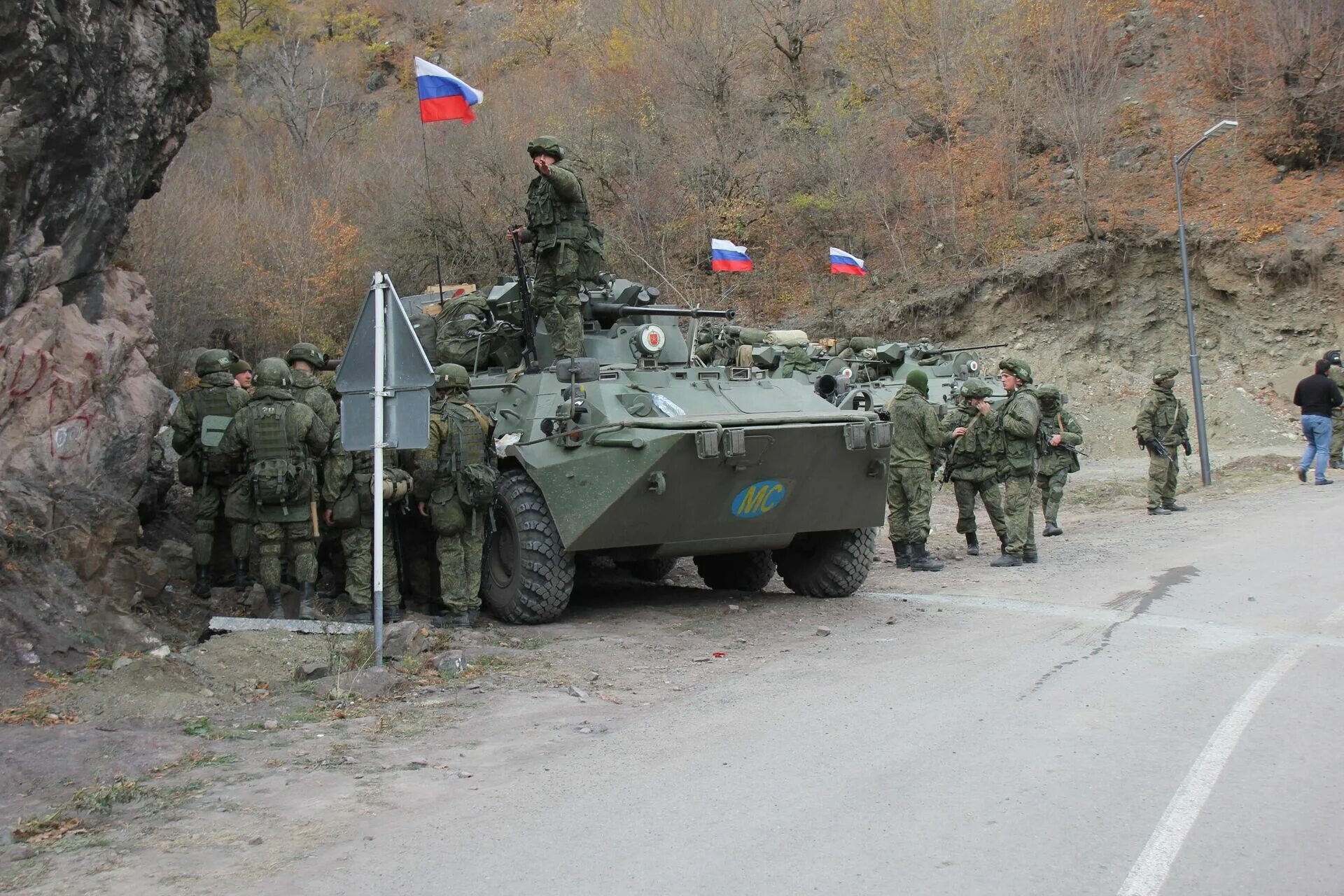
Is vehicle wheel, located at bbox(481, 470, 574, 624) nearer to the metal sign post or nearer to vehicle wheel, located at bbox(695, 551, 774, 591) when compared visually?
the metal sign post

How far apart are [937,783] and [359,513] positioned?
5365mm

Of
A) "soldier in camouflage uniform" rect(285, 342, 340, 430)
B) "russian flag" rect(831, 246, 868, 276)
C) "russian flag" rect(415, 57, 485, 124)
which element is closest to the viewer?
"soldier in camouflage uniform" rect(285, 342, 340, 430)

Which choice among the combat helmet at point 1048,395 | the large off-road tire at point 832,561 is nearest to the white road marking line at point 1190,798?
the large off-road tire at point 832,561

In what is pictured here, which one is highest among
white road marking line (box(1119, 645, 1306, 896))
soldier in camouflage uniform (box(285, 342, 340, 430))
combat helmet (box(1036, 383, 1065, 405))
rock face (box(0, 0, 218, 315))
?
rock face (box(0, 0, 218, 315))

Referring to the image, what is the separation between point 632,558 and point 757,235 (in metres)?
26.5

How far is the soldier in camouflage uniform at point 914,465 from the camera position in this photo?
1204cm

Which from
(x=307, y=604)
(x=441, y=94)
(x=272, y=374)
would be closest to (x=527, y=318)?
(x=272, y=374)

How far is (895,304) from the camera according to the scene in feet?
101

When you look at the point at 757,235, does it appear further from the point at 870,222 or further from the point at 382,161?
the point at 382,161

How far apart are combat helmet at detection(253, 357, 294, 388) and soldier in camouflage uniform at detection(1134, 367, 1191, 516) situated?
Answer: 33.3 ft

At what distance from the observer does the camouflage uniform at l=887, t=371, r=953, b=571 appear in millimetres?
12039

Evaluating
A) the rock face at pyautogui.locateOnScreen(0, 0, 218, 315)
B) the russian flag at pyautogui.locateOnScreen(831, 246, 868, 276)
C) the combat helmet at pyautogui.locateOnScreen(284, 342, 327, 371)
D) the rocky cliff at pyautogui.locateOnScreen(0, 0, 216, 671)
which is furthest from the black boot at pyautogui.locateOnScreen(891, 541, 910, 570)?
the russian flag at pyautogui.locateOnScreen(831, 246, 868, 276)

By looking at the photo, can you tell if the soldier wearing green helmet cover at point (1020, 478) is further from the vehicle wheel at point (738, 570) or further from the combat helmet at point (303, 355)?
the combat helmet at point (303, 355)

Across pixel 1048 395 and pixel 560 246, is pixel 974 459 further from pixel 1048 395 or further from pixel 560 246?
pixel 560 246
